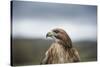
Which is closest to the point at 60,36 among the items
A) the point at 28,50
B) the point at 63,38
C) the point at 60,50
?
the point at 63,38

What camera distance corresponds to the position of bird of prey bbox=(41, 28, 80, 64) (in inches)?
76.1

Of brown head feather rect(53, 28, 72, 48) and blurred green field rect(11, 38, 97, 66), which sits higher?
brown head feather rect(53, 28, 72, 48)

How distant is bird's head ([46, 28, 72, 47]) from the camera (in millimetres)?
1945

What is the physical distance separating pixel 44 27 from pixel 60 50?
332mm

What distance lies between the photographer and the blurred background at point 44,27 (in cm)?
183

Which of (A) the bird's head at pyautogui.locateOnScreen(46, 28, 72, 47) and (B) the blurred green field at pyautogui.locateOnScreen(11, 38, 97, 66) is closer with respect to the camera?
(B) the blurred green field at pyautogui.locateOnScreen(11, 38, 97, 66)

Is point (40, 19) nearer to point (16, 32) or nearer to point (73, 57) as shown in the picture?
point (16, 32)

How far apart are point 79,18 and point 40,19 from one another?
0.49 meters

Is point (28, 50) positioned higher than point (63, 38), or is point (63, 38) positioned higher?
point (63, 38)

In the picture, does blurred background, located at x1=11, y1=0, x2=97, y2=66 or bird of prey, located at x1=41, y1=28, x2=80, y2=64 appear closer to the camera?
blurred background, located at x1=11, y1=0, x2=97, y2=66

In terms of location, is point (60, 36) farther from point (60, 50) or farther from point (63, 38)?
point (60, 50)

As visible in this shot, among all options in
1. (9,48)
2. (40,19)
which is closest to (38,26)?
(40,19)

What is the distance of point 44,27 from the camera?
192 cm

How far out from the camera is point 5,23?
5.87 ft
